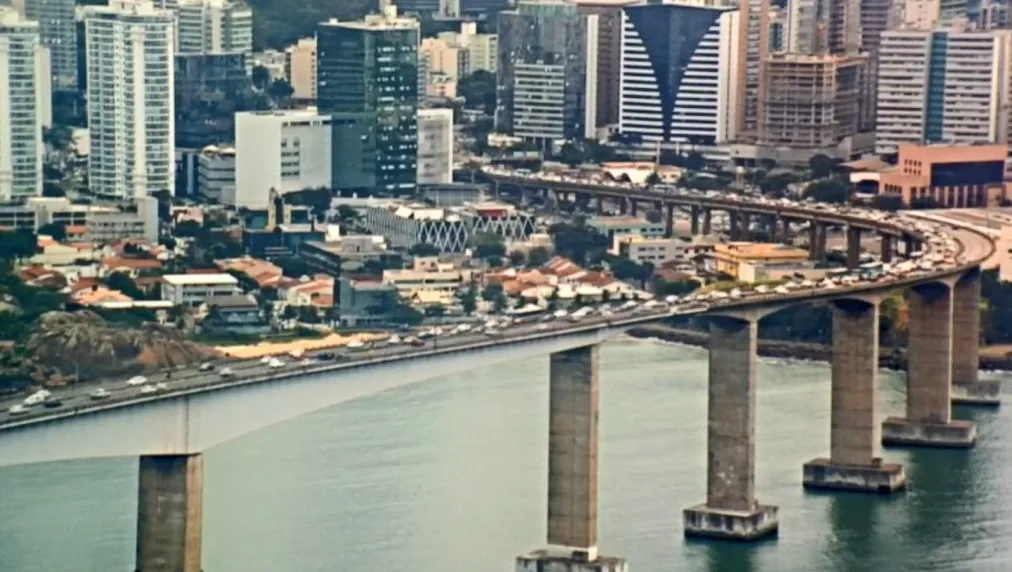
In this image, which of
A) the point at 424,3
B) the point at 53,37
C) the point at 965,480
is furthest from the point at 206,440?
the point at 424,3

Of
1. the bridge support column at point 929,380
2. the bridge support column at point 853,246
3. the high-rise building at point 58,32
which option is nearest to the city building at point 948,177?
the bridge support column at point 853,246

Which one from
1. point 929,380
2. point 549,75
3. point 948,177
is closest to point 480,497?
point 929,380

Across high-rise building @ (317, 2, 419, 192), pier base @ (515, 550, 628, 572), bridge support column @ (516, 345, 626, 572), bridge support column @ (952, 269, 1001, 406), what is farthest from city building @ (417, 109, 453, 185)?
pier base @ (515, 550, 628, 572)

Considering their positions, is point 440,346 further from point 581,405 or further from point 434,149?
point 434,149

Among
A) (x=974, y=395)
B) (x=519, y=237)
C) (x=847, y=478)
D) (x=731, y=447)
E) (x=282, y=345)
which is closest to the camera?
(x=731, y=447)

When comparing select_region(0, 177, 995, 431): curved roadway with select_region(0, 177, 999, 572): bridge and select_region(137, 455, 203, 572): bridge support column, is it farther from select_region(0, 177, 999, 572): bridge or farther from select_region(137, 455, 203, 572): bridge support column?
select_region(137, 455, 203, 572): bridge support column

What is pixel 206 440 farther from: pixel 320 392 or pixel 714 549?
pixel 714 549
